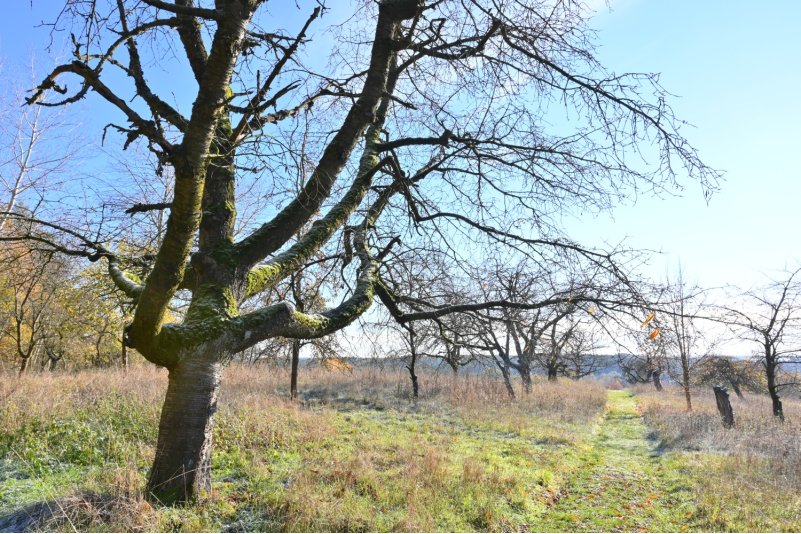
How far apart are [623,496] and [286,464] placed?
4875 millimetres

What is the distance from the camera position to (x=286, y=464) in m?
6.57

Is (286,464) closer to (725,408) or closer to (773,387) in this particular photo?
(725,408)

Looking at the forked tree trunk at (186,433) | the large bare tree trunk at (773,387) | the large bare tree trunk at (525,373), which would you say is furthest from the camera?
the large bare tree trunk at (525,373)

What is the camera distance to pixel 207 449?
178 inches

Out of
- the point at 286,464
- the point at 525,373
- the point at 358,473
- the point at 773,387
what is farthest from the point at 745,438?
the point at 286,464

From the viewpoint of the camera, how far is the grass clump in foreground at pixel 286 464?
4.46 metres

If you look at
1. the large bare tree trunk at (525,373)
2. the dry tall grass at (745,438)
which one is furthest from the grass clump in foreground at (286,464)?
the large bare tree trunk at (525,373)

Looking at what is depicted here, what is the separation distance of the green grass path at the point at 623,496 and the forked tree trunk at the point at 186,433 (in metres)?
3.77

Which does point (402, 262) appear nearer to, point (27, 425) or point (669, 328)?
point (669, 328)

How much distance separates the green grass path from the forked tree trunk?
12.4 ft

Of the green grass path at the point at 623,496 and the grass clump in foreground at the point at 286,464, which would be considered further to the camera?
the green grass path at the point at 623,496

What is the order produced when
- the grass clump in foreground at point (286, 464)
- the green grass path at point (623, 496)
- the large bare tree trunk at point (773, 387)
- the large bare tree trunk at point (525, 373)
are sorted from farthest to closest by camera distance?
the large bare tree trunk at point (525, 373), the large bare tree trunk at point (773, 387), the green grass path at point (623, 496), the grass clump in foreground at point (286, 464)

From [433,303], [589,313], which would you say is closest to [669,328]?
[589,313]

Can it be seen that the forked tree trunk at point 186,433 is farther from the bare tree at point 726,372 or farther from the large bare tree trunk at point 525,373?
the bare tree at point 726,372
